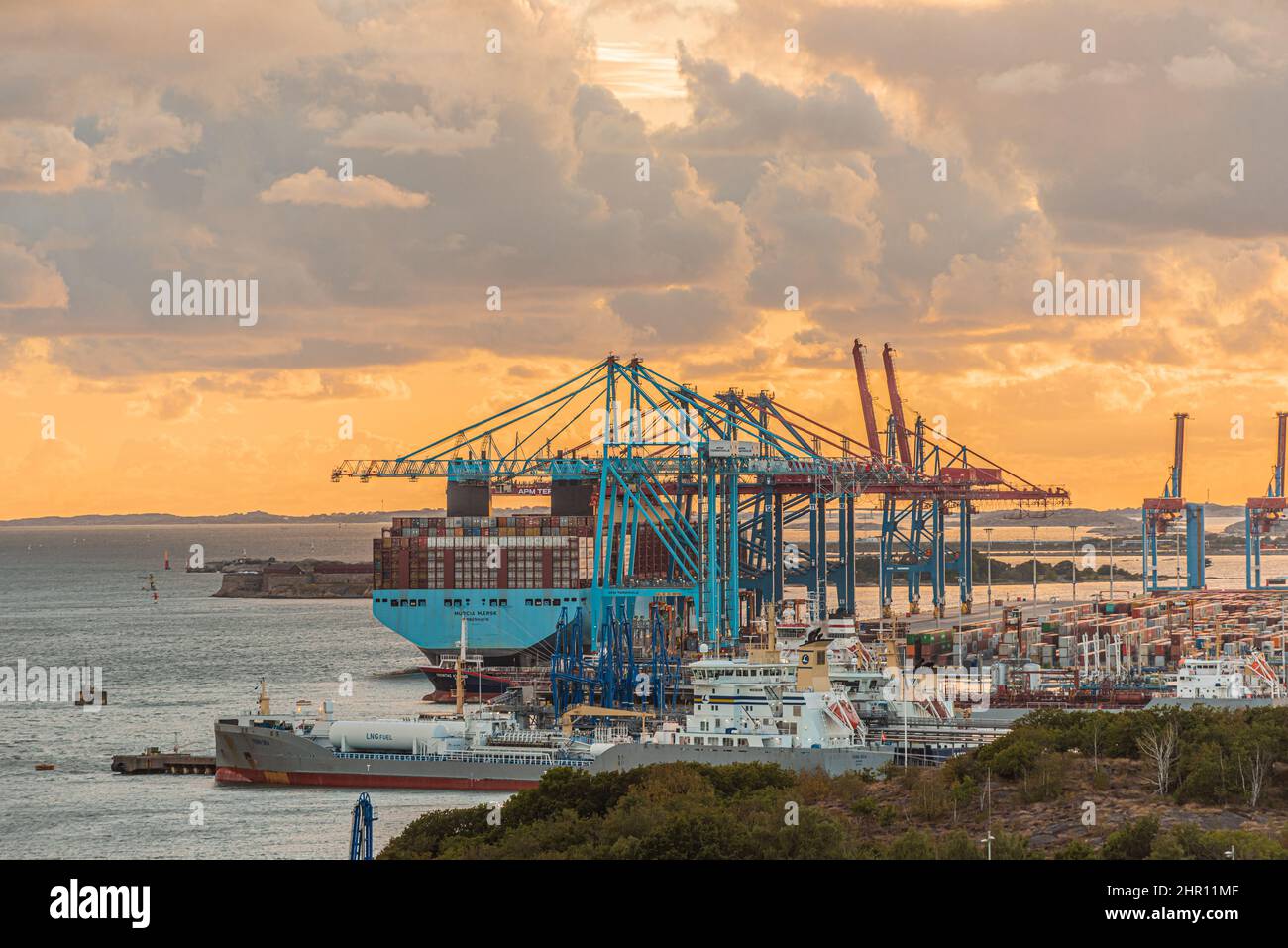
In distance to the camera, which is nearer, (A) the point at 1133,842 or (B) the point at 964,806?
(A) the point at 1133,842

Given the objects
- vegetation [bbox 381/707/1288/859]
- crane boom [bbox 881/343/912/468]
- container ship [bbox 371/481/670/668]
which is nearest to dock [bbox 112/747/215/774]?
vegetation [bbox 381/707/1288/859]

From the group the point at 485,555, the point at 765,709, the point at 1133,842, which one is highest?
the point at 485,555

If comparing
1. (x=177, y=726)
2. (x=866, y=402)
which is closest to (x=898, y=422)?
(x=866, y=402)

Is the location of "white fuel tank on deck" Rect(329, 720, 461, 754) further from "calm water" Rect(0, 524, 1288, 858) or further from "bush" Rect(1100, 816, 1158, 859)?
"bush" Rect(1100, 816, 1158, 859)

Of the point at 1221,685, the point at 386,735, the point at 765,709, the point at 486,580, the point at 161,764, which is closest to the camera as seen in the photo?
the point at 765,709

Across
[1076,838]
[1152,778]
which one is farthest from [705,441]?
[1076,838]

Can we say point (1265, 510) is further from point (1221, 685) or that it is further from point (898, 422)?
point (1221, 685)
